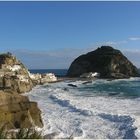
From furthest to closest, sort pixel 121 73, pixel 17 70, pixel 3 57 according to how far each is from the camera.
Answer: pixel 121 73 → pixel 3 57 → pixel 17 70

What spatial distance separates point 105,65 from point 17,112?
8536cm

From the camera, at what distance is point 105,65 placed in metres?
108

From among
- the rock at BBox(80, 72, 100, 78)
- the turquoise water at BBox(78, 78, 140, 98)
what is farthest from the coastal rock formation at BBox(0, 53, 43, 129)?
the rock at BBox(80, 72, 100, 78)

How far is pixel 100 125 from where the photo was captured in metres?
25.2

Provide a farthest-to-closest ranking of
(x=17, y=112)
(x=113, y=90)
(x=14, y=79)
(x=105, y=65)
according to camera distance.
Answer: (x=105, y=65), (x=113, y=90), (x=14, y=79), (x=17, y=112)

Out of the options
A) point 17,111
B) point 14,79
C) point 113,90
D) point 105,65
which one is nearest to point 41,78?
point 113,90

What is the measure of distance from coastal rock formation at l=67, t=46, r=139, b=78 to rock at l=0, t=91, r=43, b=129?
76.3m

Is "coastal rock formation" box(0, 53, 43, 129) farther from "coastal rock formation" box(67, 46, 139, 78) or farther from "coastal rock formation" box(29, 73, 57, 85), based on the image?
"coastal rock formation" box(67, 46, 139, 78)

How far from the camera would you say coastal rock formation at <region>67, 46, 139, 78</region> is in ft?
351

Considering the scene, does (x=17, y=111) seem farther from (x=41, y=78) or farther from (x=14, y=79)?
(x=41, y=78)

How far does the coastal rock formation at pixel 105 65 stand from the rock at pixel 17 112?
76346 mm

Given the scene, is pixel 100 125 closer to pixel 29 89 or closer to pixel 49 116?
pixel 49 116

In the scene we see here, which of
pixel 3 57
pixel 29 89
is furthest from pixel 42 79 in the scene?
pixel 29 89

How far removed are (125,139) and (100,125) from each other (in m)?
4.50
